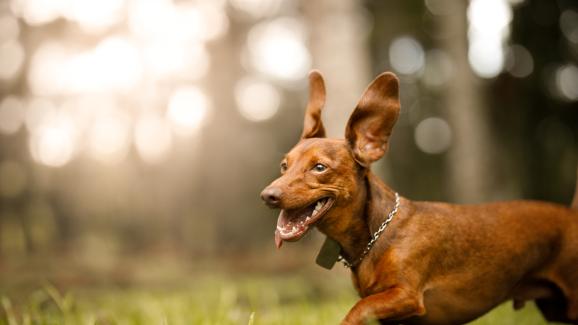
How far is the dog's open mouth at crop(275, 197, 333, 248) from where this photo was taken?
129 inches

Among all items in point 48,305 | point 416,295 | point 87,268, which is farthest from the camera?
point 87,268

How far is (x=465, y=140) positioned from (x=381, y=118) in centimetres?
949

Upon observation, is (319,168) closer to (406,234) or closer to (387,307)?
(406,234)

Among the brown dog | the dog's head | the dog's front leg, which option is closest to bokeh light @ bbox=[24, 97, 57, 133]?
the brown dog

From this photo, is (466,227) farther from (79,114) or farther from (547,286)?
(79,114)

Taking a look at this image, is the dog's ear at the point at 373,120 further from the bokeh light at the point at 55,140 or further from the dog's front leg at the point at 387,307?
the bokeh light at the point at 55,140

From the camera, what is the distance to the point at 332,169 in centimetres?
348

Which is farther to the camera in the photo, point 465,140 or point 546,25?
point 546,25

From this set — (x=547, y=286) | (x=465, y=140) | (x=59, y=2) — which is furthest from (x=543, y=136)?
(x=59, y=2)

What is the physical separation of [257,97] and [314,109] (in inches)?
951

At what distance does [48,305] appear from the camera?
6.76 m

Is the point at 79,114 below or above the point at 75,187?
above

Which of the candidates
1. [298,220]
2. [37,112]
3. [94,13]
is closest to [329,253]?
[298,220]

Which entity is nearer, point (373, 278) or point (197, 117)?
point (373, 278)
